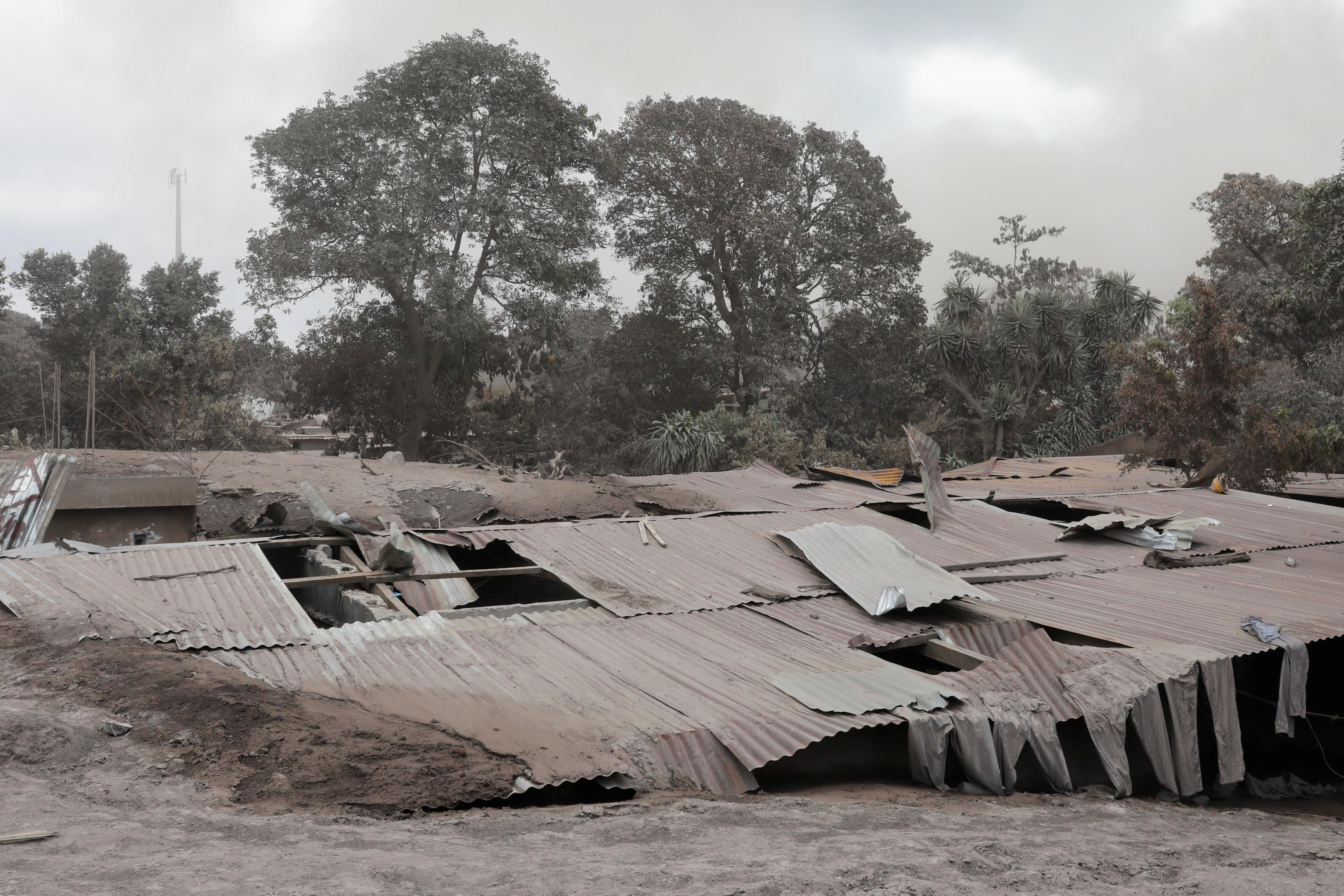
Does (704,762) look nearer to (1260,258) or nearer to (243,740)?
(243,740)

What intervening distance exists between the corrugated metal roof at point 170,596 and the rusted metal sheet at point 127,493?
8.64 ft

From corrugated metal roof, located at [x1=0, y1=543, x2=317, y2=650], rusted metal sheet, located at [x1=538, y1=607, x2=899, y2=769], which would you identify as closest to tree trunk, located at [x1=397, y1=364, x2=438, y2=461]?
corrugated metal roof, located at [x1=0, y1=543, x2=317, y2=650]

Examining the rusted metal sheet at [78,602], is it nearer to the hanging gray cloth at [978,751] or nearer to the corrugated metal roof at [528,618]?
the corrugated metal roof at [528,618]

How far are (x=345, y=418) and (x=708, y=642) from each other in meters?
22.8

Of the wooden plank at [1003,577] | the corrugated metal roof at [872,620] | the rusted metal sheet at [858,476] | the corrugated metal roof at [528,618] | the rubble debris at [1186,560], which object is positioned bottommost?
the corrugated metal roof at [872,620]

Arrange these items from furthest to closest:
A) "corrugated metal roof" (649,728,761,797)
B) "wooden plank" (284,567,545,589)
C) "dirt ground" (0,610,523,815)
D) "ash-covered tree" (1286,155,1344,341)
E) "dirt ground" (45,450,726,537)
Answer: "ash-covered tree" (1286,155,1344,341) → "dirt ground" (45,450,726,537) → "wooden plank" (284,567,545,589) → "corrugated metal roof" (649,728,761,797) → "dirt ground" (0,610,523,815)

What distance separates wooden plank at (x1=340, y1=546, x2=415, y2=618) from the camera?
7270 millimetres

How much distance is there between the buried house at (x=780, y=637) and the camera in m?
5.39

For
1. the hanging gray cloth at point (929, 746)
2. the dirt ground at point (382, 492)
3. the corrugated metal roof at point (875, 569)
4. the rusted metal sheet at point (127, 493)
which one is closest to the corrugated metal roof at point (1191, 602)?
the corrugated metal roof at point (875, 569)

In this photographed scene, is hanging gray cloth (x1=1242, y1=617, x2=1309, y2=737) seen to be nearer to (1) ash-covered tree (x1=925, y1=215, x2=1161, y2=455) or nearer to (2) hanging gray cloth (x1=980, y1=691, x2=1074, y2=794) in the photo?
(2) hanging gray cloth (x1=980, y1=691, x2=1074, y2=794)

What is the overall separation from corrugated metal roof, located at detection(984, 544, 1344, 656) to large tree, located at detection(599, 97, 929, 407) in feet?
63.7

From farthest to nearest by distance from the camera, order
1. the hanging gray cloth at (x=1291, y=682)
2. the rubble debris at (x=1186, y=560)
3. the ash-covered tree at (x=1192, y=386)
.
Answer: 1. the ash-covered tree at (x=1192, y=386)
2. the rubble debris at (x=1186, y=560)
3. the hanging gray cloth at (x=1291, y=682)

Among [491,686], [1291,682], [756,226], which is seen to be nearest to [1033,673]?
[1291,682]

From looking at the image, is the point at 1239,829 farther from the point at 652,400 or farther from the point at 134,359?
the point at 134,359
